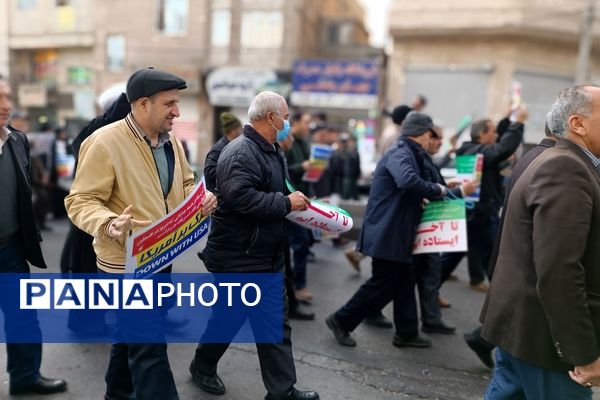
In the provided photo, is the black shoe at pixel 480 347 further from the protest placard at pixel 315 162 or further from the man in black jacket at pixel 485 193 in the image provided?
the protest placard at pixel 315 162

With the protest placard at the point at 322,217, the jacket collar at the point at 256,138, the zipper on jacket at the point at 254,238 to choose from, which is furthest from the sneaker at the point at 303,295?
the jacket collar at the point at 256,138

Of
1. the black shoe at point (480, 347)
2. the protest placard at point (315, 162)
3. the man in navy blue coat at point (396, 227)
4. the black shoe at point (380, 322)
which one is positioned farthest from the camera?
the protest placard at point (315, 162)

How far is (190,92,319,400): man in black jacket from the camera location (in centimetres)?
301

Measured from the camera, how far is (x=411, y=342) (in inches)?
171

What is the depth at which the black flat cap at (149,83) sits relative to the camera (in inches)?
105

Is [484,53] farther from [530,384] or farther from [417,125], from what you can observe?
[530,384]

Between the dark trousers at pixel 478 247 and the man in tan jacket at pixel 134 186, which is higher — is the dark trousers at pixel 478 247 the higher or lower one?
the lower one

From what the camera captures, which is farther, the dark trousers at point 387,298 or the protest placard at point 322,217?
the dark trousers at point 387,298

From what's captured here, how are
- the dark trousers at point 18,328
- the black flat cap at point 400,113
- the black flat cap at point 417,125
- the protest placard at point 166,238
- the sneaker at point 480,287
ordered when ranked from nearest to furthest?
the protest placard at point 166,238
the dark trousers at point 18,328
the black flat cap at point 417,125
the black flat cap at point 400,113
the sneaker at point 480,287

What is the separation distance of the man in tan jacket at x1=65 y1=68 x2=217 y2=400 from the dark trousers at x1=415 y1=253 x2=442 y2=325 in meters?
2.42

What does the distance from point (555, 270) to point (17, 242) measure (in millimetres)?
2985

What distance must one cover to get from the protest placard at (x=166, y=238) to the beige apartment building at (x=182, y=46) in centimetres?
1843

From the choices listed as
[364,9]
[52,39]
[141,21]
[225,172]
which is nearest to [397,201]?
[225,172]

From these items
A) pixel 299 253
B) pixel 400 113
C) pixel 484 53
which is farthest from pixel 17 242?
pixel 484 53
